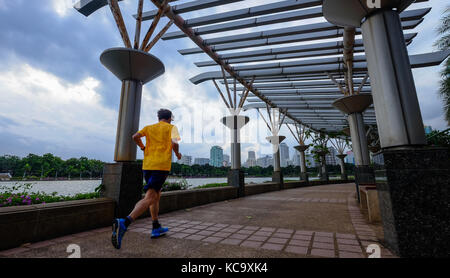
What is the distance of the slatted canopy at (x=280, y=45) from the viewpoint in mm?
5727

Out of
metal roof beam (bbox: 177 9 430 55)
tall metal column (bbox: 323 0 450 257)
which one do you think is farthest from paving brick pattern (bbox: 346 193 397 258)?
metal roof beam (bbox: 177 9 430 55)

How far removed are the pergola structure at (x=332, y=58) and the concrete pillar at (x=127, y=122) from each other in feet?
1.81

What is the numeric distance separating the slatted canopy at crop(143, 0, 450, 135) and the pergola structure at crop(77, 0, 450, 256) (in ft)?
0.10

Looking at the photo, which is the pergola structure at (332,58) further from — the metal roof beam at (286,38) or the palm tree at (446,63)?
the palm tree at (446,63)

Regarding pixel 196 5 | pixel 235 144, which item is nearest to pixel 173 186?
pixel 235 144

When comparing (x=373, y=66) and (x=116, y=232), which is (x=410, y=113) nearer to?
(x=373, y=66)

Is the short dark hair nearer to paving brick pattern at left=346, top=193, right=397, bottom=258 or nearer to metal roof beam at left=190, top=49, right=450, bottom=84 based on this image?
paving brick pattern at left=346, top=193, right=397, bottom=258

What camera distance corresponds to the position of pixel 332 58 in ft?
26.2

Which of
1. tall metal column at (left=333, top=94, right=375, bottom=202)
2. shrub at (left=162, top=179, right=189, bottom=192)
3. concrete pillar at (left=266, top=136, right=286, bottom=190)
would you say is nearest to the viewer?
shrub at (left=162, top=179, right=189, bottom=192)

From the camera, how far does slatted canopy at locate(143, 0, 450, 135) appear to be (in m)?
5.73

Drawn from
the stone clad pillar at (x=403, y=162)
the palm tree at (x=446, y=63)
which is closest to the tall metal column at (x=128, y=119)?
the stone clad pillar at (x=403, y=162)

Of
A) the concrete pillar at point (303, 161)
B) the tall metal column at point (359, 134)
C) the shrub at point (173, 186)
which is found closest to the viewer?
the shrub at point (173, 186)

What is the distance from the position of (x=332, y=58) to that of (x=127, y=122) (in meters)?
8.23
